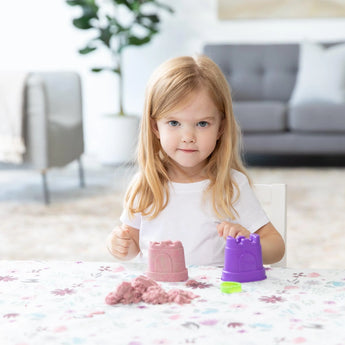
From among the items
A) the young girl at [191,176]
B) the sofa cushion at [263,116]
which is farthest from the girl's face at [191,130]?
the sofa cushion at [263,116]

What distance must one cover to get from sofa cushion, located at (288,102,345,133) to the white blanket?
190 centimetres

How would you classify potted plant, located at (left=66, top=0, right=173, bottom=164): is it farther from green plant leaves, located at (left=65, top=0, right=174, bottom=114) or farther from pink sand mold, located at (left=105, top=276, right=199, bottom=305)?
pink sand mold, located at (left=105, top=276, right=199, bottom=305)

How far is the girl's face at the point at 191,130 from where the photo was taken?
3.20ft

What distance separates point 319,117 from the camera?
4082 millimetres

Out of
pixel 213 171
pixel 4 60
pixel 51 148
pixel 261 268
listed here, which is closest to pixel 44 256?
pixel 51 148

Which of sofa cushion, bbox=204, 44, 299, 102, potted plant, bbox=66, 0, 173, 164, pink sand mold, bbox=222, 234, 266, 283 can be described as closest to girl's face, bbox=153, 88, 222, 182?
pink sand mold, bbox=222, 234, 266, 283

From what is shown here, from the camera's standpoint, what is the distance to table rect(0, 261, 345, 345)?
23.3 inches

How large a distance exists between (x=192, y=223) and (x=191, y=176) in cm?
9

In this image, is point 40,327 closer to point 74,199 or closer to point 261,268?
point 261,268

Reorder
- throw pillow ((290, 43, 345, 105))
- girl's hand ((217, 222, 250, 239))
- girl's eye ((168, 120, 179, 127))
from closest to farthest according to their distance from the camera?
girl's hand ((217, 222, 250, 239)) → girl's eye ((168, 120, 179, 127)) → throw pillow ((290, 43, 345, 105))

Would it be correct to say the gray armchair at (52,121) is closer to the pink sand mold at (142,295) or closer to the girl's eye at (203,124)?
the girl's eye at (203,124)

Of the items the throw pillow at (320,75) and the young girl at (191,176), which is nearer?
the young girl at (191,176)

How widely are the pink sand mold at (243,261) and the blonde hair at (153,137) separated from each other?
0.74ft

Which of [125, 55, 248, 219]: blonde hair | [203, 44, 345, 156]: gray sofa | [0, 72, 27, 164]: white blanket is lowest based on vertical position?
[203, 44, 345, 156]: gray sofa
